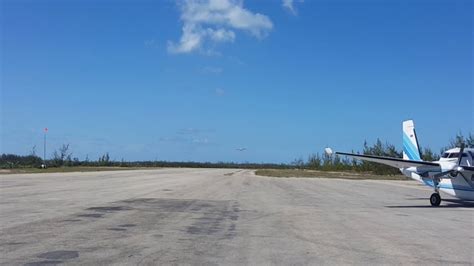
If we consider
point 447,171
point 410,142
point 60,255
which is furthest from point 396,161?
point 60,255

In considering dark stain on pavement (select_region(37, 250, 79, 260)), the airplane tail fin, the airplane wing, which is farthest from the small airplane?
dark stain on pavement (select_region(37, 250, 79, 260))

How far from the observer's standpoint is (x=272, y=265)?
29.5ft

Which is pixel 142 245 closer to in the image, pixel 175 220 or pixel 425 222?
pixel 175 220

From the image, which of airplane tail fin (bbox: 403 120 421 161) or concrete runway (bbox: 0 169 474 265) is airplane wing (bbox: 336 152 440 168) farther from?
concrete runway (bbox: 0 169 474 265)

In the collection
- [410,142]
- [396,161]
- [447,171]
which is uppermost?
[410,142]

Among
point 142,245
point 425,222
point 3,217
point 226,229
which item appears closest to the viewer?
point 142,245

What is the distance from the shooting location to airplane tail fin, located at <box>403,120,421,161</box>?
1188 inches

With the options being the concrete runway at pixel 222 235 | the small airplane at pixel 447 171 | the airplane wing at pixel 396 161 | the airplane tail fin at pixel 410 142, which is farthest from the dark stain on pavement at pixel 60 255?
the airplane tail fin at pixel 410 142

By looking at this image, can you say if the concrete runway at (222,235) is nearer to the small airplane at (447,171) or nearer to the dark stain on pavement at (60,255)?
the dark stain on pavement at (60,255)

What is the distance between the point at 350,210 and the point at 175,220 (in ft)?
26.2

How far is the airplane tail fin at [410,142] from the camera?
30.2 meters

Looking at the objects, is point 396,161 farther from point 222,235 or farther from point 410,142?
point 222,235

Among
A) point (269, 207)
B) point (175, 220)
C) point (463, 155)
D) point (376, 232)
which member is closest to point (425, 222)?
point (376, 232)

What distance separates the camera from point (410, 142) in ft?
101
